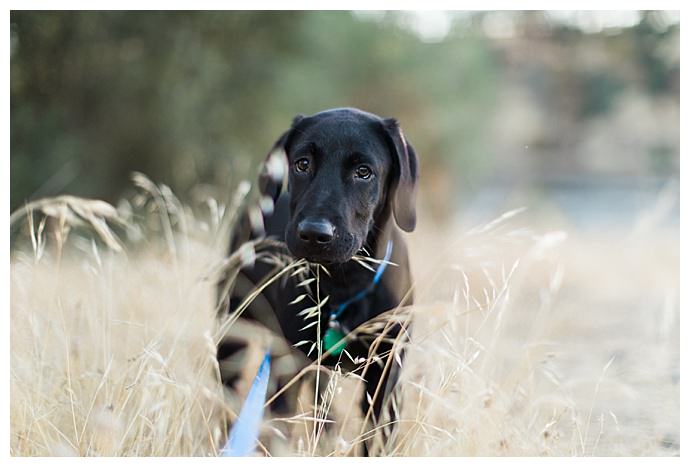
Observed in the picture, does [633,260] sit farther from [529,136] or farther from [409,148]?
[529,136]

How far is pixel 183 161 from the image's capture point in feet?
28.7

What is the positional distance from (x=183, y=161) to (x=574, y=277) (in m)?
4.40

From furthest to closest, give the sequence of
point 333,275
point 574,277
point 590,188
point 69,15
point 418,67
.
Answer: point 590,188 < point 418,67 < point 574,277 < point 69,15 < point 333,275

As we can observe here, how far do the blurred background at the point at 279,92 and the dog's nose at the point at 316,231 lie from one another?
16.8 ft

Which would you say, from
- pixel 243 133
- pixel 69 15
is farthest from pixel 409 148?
pixel 243 133

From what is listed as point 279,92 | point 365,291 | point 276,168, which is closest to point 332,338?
point 365,291

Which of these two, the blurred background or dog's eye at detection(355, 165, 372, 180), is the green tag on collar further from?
the blurred background

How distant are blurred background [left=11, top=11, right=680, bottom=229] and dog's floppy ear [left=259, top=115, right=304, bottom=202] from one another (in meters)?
4.43

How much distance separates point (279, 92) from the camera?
9.51 m

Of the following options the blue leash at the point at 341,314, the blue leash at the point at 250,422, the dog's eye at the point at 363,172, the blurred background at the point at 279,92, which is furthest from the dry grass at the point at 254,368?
the blurred background at the point at 279,92

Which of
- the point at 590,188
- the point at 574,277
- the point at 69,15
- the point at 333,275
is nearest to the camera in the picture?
the point at 333,275

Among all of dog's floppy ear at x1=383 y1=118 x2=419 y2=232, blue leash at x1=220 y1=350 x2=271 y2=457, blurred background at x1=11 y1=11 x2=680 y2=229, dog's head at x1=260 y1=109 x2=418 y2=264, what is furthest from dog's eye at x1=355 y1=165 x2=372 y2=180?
blurred background at x1=11 y1=11 x2=680 y2=229

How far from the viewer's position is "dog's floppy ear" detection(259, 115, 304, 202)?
3367 millimetres

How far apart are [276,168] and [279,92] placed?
20.8 ft
